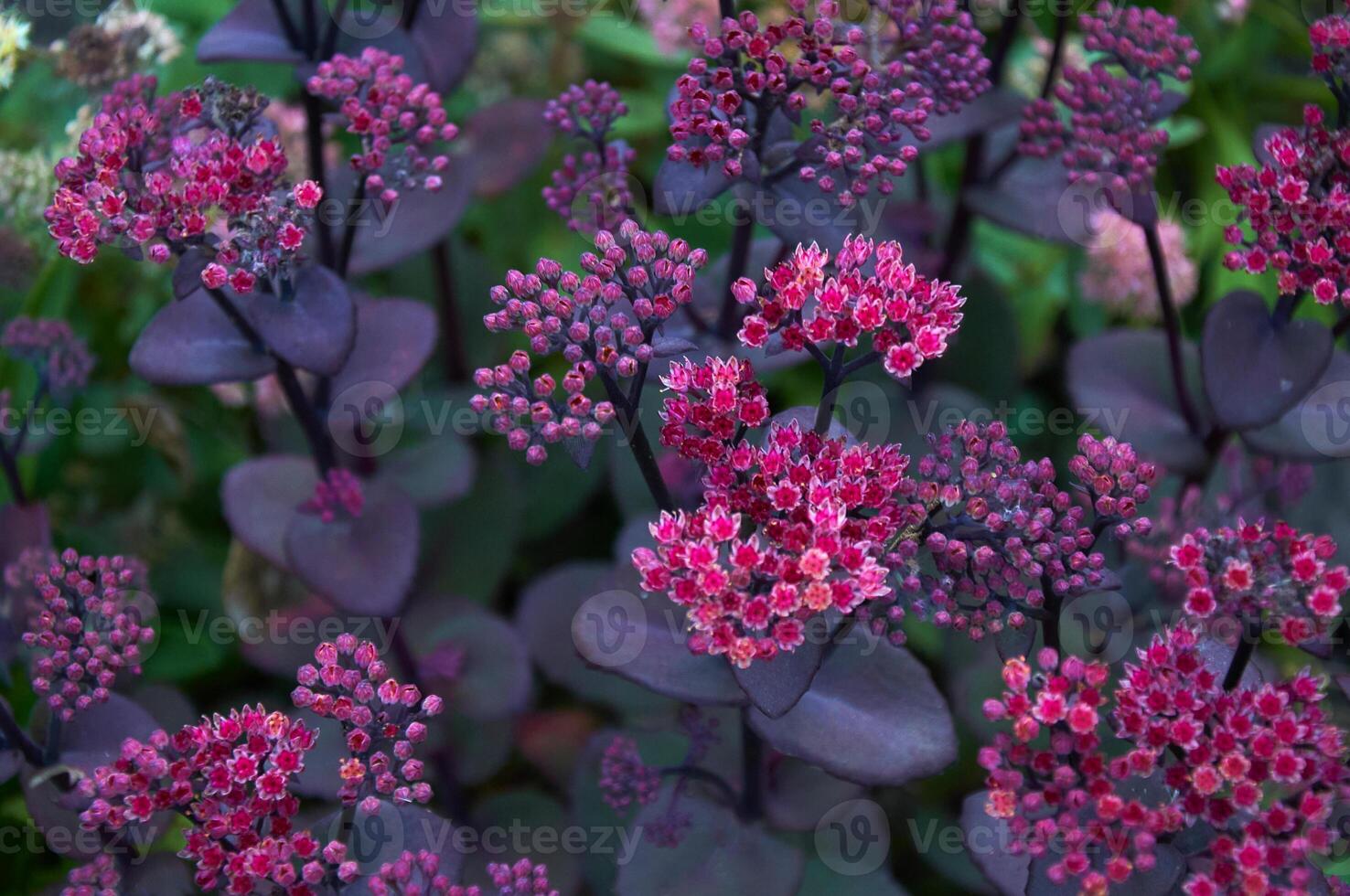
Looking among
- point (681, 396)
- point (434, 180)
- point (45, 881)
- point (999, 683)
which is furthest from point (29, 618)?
point (999, 683)

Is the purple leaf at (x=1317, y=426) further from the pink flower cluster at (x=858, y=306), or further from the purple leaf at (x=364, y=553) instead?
the purple leaf at (x=364, y=553)

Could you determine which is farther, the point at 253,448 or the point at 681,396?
the point at 253,448

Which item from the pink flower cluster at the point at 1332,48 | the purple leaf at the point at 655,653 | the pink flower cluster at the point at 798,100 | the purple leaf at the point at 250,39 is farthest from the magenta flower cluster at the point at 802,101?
the purple leaf at the point at 250,39

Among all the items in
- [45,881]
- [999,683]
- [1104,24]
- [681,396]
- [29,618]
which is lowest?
[45,881]

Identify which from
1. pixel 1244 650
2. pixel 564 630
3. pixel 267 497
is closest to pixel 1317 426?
pixel 1244 650

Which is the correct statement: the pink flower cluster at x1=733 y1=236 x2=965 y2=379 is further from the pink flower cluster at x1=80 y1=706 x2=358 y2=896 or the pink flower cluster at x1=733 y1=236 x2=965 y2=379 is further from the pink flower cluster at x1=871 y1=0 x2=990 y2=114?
the pink flower cluster at x1=80 y1=706 x2=358 y2=896

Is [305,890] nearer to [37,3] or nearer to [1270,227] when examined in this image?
[1270,227]
